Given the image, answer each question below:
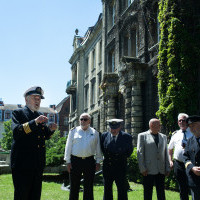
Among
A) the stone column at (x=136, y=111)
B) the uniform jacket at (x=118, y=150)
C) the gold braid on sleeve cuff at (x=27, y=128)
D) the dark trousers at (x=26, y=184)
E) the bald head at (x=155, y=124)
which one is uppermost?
the stone column at (x=136, y=111)

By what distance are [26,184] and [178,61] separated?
8.97 m

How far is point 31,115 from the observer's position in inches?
191

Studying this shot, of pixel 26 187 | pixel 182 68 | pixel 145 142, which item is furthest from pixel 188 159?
pixel 182 68

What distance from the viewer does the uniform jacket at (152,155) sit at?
6344 millimetres

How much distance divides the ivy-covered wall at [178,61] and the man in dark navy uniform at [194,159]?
6610 mm

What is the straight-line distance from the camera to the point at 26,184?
447 centimetres

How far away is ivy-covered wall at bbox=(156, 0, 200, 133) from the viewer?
37.3ft

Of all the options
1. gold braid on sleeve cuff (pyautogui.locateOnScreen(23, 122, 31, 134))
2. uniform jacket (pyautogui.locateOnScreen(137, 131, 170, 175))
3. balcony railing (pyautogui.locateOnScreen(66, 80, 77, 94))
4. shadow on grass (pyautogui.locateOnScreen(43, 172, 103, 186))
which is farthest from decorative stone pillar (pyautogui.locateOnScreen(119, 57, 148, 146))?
balcony railing (pyautogui.locateOnScreen(66, 80, 77, 94))

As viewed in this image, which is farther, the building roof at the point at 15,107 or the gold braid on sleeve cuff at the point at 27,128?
the building roof at the point at 15,107

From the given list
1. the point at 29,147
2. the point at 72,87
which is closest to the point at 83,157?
the point at 29,147

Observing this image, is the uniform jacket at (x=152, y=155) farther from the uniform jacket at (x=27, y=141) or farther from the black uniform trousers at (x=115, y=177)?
the uniform jacket at (x=27, y=141)

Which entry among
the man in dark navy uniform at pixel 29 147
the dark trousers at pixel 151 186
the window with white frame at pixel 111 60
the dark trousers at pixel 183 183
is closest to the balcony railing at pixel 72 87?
the window with white frame at pixel 111 60

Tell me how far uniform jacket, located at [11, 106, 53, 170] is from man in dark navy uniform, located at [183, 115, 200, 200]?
2371 millimetres

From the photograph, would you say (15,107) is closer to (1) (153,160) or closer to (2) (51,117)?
(2) (51,117)
